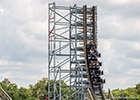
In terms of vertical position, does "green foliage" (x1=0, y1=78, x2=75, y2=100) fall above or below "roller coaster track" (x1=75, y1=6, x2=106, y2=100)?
below

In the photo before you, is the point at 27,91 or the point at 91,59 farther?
the point at 27,91

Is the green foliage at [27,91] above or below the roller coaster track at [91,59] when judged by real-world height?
below

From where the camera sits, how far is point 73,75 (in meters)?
26.6

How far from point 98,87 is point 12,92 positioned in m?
43.0

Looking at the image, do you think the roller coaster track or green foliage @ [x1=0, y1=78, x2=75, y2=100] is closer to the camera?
the roller coaster track

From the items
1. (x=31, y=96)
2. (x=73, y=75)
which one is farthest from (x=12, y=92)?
(x=73, y=75)

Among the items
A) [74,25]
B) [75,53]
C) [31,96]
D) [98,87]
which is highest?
[74,25]

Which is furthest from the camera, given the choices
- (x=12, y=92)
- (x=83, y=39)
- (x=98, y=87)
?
(x=12, y=92)

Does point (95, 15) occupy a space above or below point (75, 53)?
above

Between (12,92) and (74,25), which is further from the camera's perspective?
(12,92)

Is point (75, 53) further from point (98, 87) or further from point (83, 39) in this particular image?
point (98, 87)

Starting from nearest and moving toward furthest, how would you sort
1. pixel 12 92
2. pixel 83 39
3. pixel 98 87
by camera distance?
pixel 98 87, pixel 83 39, pixel 12 92

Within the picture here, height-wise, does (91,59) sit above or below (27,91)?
above

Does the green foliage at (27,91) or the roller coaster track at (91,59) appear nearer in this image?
the roller coaster track at (91,59)
